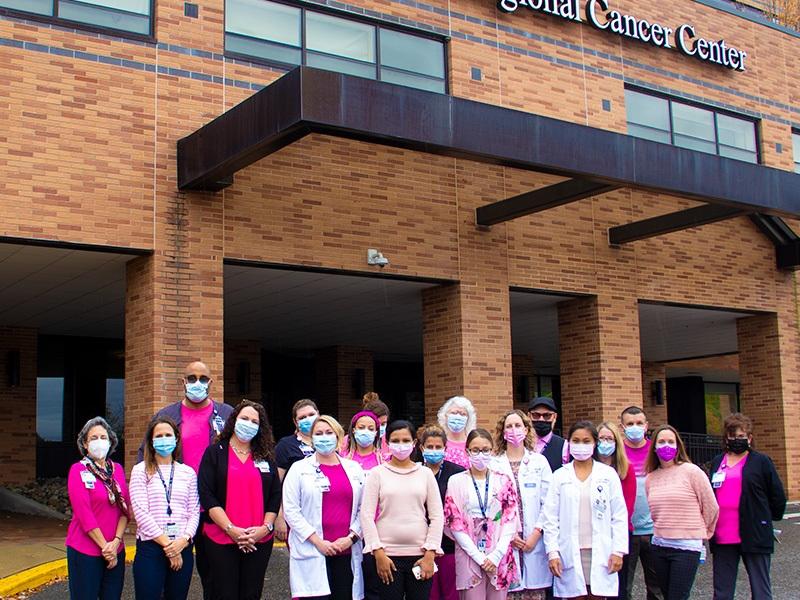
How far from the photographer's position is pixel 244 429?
22.3 ft

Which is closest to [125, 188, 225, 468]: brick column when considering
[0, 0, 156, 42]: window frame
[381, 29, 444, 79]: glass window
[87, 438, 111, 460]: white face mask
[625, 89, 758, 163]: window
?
[0, 0, 156, 42]: window frame

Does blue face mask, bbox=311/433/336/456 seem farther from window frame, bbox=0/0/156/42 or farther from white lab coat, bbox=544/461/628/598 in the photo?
window frame, bbox=0/0/156/42

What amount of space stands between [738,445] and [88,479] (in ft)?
16.2

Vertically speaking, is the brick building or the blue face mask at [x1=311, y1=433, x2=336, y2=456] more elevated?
the brick building

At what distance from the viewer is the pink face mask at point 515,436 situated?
7.30m

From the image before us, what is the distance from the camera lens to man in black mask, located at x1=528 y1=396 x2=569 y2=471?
7.92 metres

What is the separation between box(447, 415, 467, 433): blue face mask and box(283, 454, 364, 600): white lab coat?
1179 mm

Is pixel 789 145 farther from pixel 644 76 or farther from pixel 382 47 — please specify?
pixel 382 47

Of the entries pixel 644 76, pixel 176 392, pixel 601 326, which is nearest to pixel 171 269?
pixel 176 392

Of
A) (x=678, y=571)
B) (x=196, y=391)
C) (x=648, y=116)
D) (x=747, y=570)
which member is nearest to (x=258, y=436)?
(x=196, y=391)

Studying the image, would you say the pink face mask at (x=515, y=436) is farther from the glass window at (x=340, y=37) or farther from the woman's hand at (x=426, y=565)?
the glass window at (x=340, y=37)

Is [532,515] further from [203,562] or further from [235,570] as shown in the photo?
[203,562]

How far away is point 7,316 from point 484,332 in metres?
8.32

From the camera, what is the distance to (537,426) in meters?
8.13
